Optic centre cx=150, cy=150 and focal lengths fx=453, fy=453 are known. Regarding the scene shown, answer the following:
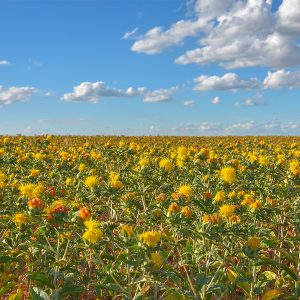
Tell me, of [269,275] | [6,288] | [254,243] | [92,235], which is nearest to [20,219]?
[92,235]

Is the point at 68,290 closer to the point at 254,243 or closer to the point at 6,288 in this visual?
the point at 6,288

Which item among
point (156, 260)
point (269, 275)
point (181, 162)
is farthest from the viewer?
point (181, 162)

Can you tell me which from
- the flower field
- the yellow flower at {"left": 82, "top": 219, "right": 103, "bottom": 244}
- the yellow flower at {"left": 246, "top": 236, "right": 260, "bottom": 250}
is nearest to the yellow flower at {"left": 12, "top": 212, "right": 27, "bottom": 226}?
the flower field

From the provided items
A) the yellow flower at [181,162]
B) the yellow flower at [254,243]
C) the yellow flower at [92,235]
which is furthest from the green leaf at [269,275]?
the yellow flower at [181,162]

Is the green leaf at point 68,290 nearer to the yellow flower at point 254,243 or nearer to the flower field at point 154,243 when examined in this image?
the flower field at point 154,243

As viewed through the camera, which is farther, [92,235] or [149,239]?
[92,235]

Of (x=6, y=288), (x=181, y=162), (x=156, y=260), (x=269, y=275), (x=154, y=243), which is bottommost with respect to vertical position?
(x=269, y=275)

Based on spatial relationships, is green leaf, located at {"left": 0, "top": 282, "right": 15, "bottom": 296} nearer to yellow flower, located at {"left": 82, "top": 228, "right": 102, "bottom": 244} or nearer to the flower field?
the flower field

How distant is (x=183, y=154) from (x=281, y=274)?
158 inches

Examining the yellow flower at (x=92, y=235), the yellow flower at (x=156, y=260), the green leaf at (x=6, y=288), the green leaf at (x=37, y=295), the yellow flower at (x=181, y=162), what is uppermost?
the yellow flower at (x=181, y=162)

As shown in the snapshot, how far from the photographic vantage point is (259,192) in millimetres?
7242

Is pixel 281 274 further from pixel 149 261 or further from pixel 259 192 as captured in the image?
pixel 259 192

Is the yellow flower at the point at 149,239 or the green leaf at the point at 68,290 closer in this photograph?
the green leaf at the point at 68,290

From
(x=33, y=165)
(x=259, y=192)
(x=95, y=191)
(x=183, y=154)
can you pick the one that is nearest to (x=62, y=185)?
(x=33, y=165)
